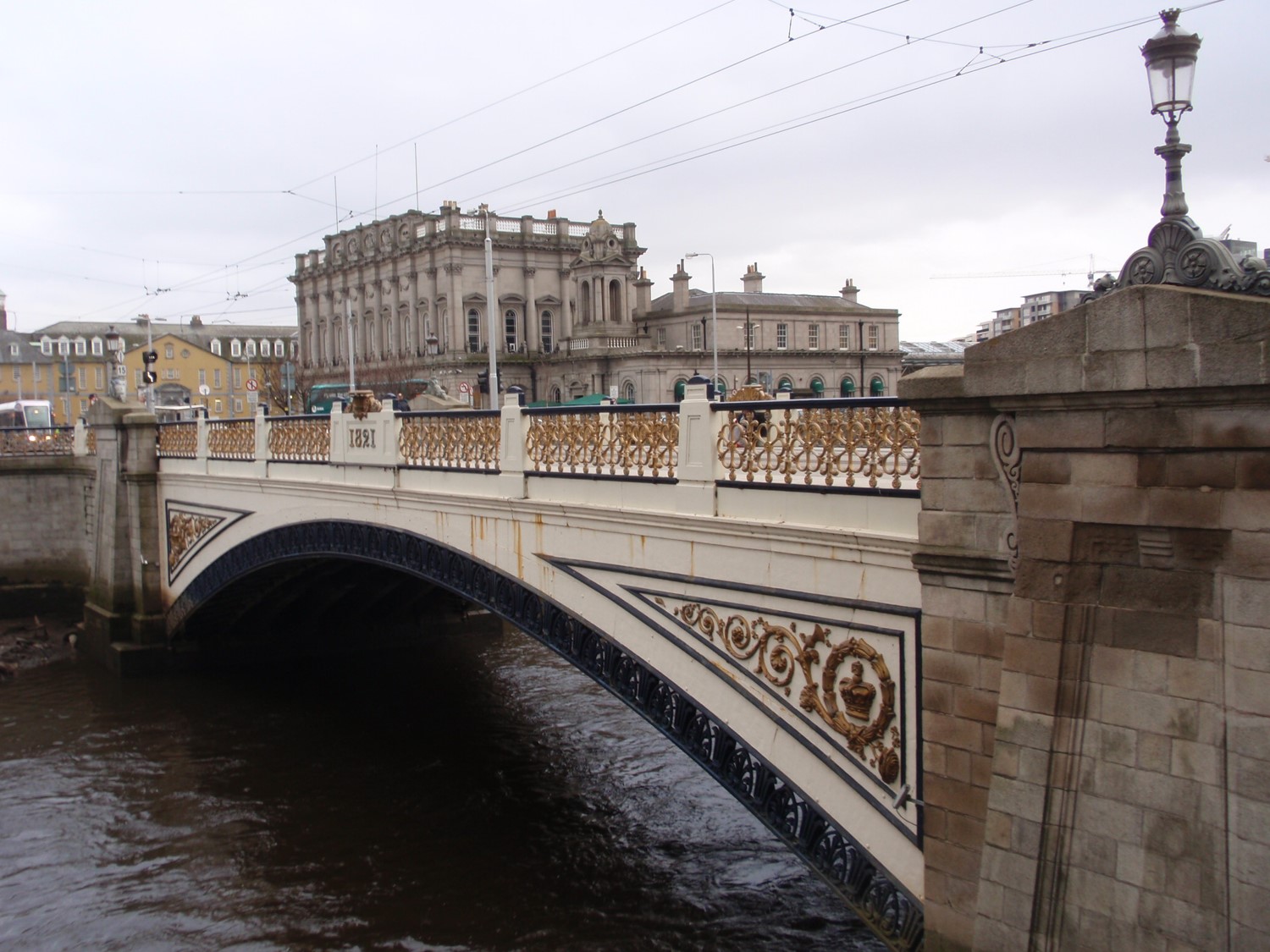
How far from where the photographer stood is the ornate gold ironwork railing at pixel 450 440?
35.8 ft

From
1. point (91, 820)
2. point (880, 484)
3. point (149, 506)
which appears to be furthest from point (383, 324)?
point (880, 484)

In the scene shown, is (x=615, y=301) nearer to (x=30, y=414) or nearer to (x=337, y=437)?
(x=30, y=414)

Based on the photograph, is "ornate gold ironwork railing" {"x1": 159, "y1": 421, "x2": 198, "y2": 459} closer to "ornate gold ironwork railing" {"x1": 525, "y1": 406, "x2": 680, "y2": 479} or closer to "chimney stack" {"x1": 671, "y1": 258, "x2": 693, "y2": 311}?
"ornate gold ironwork railing" {"x1": 525, "y1": 406, "x2": 680, "y2": 479}

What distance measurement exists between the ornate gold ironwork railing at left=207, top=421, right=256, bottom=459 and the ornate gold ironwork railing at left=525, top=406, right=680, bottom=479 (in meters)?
8.07

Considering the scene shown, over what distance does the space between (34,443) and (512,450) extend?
19.7 m

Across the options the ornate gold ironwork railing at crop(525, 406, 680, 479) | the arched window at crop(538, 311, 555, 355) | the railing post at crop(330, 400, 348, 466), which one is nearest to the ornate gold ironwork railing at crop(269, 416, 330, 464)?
the railing post at crop(330, 400, 348, 466)

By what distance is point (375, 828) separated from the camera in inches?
524

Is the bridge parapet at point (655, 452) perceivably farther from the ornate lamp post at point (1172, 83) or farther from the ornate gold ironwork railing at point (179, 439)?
the ornate gold ironwork railing at point (179, 439)

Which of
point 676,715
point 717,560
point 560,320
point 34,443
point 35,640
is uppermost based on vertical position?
point 560,320

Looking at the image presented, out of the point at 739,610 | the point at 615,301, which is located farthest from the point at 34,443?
the point at 615,301

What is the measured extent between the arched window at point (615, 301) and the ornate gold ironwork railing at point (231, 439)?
3453 cm

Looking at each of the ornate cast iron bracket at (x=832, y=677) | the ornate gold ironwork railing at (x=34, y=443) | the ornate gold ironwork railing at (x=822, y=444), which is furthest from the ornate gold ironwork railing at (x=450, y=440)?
the ornate gold ironwork railing at (x=34, y=443)

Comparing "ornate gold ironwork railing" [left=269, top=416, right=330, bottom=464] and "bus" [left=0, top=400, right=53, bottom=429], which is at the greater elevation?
"bus" [left=0, top=400, right=53, bottom=429]

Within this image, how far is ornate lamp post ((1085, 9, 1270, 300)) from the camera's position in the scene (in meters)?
4.75
